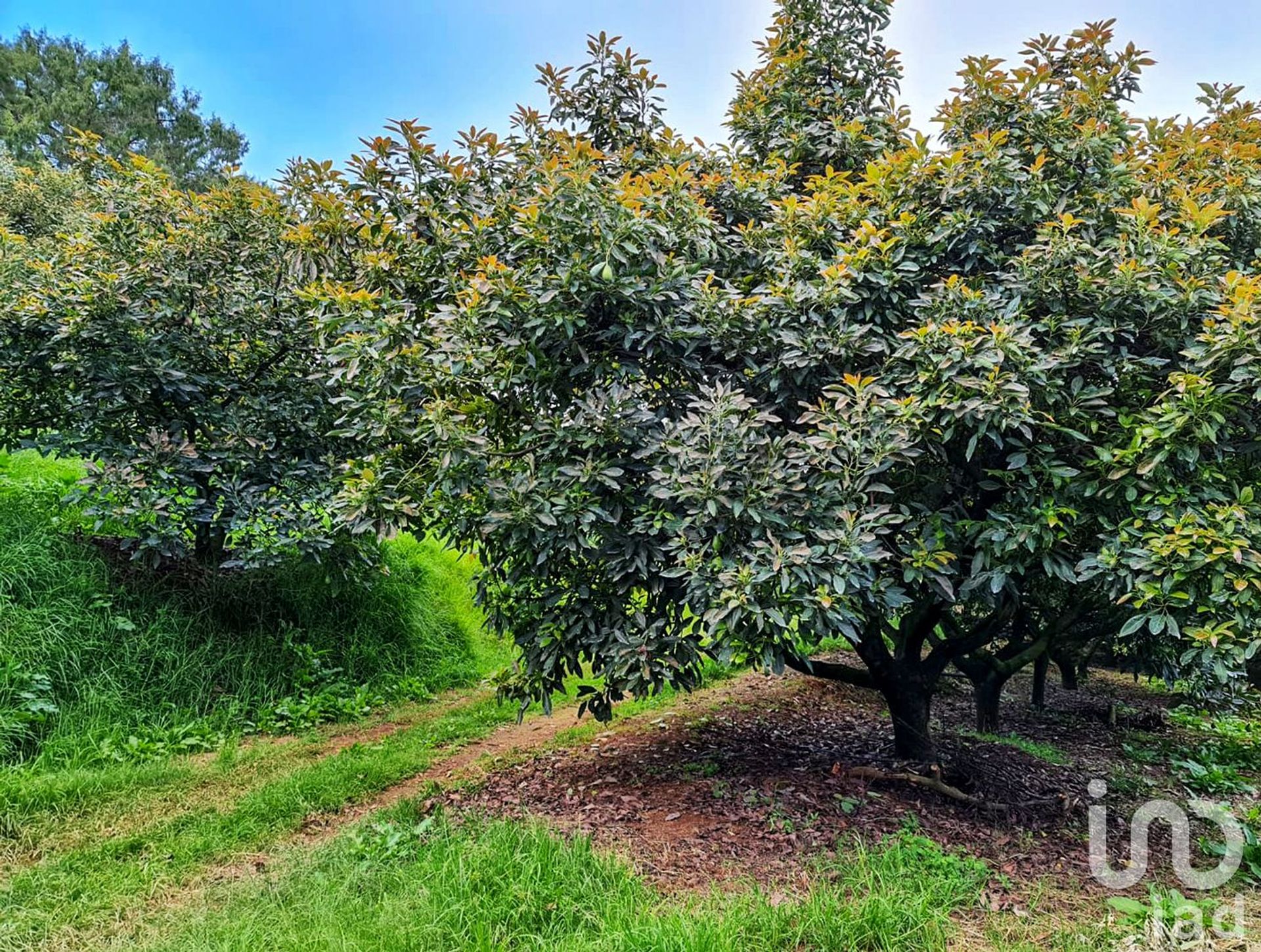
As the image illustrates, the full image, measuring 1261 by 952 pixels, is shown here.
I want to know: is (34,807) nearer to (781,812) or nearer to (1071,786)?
(781,812)

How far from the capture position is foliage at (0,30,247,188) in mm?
19094

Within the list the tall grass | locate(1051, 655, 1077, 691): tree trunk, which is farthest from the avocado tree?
locate(1051, 655, 1077, 691): tree trunk

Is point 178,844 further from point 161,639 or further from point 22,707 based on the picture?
point 161,639

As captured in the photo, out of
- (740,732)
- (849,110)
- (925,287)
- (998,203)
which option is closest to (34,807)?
(740,732)

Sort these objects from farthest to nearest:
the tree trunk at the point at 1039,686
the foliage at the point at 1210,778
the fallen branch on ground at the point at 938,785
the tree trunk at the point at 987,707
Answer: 1. the tree trunk at the point at 1039,686
2. the tree trunk at the point at 987,707
3. the foliage at the point at 1210,778
4. the fallen branch on ground at the point at 938,785

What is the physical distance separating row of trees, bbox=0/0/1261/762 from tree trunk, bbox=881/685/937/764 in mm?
19

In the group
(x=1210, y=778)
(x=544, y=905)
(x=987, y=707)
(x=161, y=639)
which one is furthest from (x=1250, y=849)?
(x=161, y=639)

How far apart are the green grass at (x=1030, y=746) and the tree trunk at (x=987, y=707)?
133 millimetres

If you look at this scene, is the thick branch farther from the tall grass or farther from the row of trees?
the tall grass

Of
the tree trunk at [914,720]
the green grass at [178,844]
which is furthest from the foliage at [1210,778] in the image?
the green grass at [178,844]

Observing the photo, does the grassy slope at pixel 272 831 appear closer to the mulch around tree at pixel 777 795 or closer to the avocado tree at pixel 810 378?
the mulch around tree at pixel 777 795

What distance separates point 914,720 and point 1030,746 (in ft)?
5.29

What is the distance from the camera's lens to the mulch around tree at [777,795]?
2867 mm

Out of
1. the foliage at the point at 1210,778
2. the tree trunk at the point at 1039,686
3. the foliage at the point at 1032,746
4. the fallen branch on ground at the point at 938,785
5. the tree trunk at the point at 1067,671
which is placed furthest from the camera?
the tree trunk at the point at 1039,686
